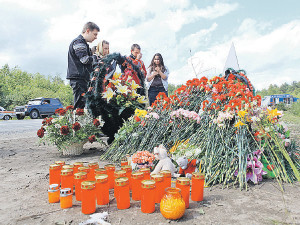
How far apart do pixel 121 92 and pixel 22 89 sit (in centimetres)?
3539

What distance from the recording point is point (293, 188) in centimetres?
214

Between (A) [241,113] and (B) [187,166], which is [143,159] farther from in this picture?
(A) [241,113]

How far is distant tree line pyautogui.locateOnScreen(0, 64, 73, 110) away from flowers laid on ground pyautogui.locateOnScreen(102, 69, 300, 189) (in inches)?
1112

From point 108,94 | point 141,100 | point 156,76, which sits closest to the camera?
point 108,94

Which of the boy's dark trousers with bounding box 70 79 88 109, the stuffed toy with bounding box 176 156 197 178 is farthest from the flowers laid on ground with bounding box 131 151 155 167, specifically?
the boy's dark trousers with bounding box 70 79 88 109

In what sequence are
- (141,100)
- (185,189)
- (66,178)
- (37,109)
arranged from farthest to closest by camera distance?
1. (37,109)
2. (141,100)
3. (66,178)
4. (185,189)

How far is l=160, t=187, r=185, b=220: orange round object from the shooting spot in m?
1.56

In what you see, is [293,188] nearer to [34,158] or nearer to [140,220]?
[140,220]

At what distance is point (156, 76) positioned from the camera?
477 cm

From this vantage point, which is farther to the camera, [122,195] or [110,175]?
[110,175]

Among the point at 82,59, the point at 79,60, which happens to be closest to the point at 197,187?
the point at 82,59

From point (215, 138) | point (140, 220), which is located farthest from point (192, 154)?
point (140, 220)

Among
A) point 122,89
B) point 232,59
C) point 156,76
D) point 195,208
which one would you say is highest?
point 232,59

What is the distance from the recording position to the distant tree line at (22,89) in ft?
90.3
